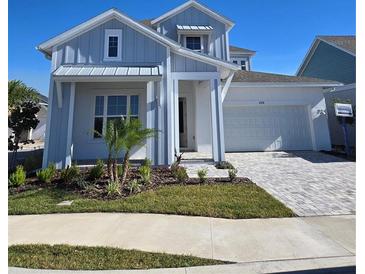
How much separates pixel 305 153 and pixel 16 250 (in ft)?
43.9

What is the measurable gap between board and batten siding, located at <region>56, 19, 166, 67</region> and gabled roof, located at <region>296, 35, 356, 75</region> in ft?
47.0

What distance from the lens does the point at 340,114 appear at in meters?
12.9

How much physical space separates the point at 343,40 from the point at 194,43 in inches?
485

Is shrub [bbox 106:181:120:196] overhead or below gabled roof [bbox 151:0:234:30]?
below

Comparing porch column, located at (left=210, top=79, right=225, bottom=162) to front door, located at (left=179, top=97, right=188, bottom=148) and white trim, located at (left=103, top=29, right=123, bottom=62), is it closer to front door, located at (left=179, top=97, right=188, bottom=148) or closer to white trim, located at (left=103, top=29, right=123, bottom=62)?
front door, located at (left=179, top=97, right=188, bottom=148)

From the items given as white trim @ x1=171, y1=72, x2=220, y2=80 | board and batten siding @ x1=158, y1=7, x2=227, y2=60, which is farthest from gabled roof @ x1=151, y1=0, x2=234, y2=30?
white trim @ x1=171, y1=72, x2=220, y2=80

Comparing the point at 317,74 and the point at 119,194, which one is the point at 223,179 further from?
the point at 317,74

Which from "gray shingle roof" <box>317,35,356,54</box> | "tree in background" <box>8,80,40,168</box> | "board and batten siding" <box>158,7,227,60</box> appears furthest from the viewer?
"gray shingle roof" <box>317,35,356,54</box>

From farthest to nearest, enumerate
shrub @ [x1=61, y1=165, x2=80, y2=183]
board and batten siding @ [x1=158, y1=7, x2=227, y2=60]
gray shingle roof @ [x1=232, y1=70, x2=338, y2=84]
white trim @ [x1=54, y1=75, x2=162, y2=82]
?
board and batten siding @ [x1=158, y1=7, x2=227, y2=60], gray shingle roof @ [x1=232, y1=70, x2=338, y2=84], white trim @ [x1=54, y1=75, x2=162, y2=82], shrub @ [x1=61, y1=165, x2=80, y2=183]

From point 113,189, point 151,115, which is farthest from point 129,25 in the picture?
point 113,189

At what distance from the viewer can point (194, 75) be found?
10914 mm

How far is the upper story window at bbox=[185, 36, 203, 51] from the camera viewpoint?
15789mm

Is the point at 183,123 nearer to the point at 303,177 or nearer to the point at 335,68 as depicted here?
the point at 303,177

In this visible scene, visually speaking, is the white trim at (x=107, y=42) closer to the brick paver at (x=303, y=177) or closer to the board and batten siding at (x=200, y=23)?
the brick paver at (x=303, y=177)
